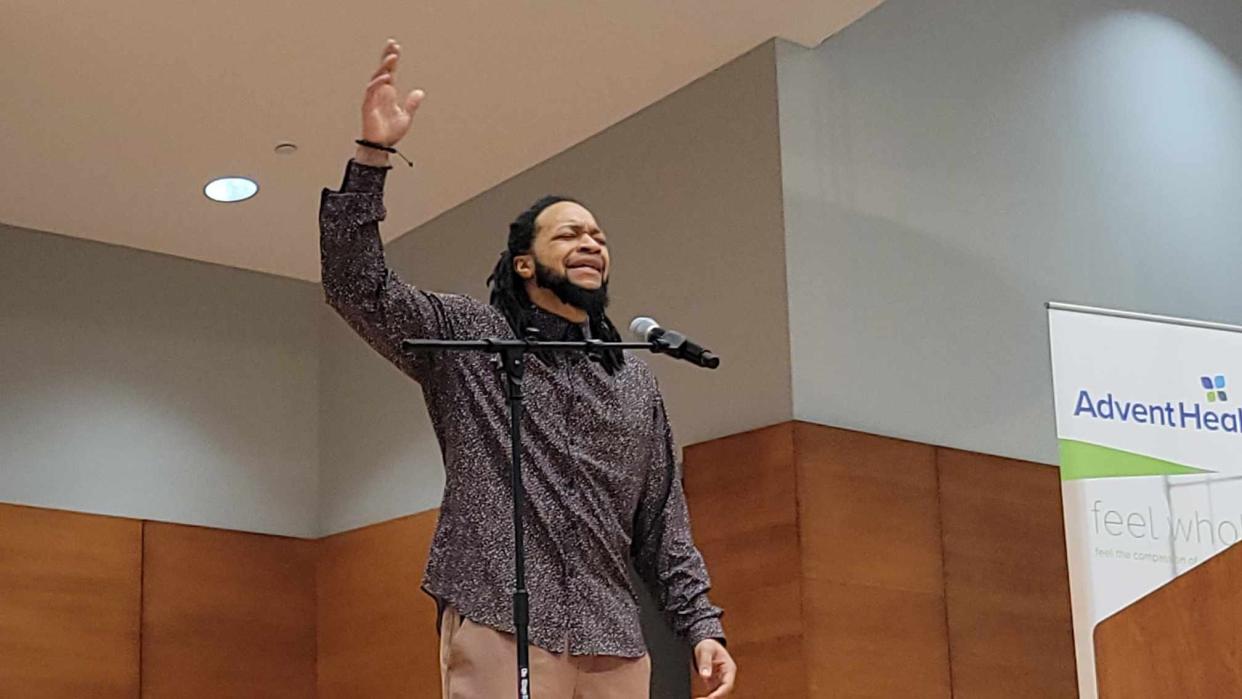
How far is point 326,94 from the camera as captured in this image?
16.1ft

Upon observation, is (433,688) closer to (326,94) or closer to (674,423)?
(674,423)

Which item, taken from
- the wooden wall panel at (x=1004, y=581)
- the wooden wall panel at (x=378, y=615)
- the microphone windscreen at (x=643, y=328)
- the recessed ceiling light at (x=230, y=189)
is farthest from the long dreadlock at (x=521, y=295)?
the recessed ceiling light at (x=230, y=189)

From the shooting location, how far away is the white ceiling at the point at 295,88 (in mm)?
4500

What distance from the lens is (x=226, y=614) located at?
5746 mm

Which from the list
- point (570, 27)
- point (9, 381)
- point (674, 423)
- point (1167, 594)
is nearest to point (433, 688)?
point (674, 423)

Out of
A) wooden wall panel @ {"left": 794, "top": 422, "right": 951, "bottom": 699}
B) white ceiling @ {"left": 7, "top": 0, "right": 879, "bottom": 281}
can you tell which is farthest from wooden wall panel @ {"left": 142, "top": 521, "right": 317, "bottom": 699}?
wooden wall panel @ {"left": 794, "top": 422, "right": 951, "bottom": 699}

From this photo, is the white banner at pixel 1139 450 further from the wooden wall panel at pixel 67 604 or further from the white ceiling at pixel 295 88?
the wooden wall panel at pixel 67 604

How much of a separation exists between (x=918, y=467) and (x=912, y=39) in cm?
120

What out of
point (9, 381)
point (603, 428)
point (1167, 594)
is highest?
point (9, 381)

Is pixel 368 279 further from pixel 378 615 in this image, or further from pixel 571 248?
pixel 378 615

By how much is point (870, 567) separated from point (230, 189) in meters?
2.37

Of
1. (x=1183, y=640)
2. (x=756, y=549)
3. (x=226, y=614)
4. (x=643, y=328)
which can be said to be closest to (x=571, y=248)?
(x=643, y=328)

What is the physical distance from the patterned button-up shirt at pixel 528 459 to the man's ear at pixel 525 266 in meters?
0.08

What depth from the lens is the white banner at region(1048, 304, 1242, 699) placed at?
14.2 feet
